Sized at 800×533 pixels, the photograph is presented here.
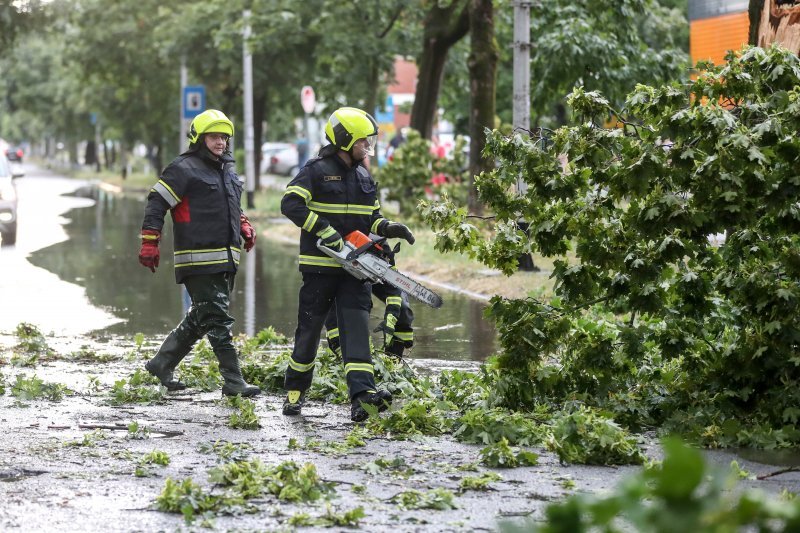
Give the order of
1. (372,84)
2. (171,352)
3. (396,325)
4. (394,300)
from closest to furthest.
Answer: (171,352)
(394,300)
(396,325)
(372,84)

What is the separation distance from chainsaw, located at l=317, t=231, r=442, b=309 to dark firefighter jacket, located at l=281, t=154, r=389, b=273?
0.33ft

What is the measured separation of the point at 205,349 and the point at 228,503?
513 cm

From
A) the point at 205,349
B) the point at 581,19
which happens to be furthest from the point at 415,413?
the point at 581,19

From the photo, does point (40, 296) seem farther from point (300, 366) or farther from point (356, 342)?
point (356, 342)

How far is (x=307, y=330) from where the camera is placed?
8.63 m

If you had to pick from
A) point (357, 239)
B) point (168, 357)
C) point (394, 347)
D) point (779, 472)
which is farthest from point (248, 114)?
point (779, 472)

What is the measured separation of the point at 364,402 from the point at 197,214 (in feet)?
5.64

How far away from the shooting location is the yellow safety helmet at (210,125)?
29.8 ft

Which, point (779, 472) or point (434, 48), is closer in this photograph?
point (779, 472)

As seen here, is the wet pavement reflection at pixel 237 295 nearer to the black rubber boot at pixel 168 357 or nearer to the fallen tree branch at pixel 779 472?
the black rubber boot at pixel 168 357

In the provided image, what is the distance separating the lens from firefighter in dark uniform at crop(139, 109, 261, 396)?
904cm

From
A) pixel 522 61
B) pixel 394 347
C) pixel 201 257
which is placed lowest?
pixel 394 347

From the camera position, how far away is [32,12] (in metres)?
43.8

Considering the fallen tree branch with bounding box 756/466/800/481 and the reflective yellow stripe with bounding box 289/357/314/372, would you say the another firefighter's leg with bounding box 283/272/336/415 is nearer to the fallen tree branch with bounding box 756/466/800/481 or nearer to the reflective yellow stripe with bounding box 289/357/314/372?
the reflective yellow stripe with bounding box 289/357/314/372
